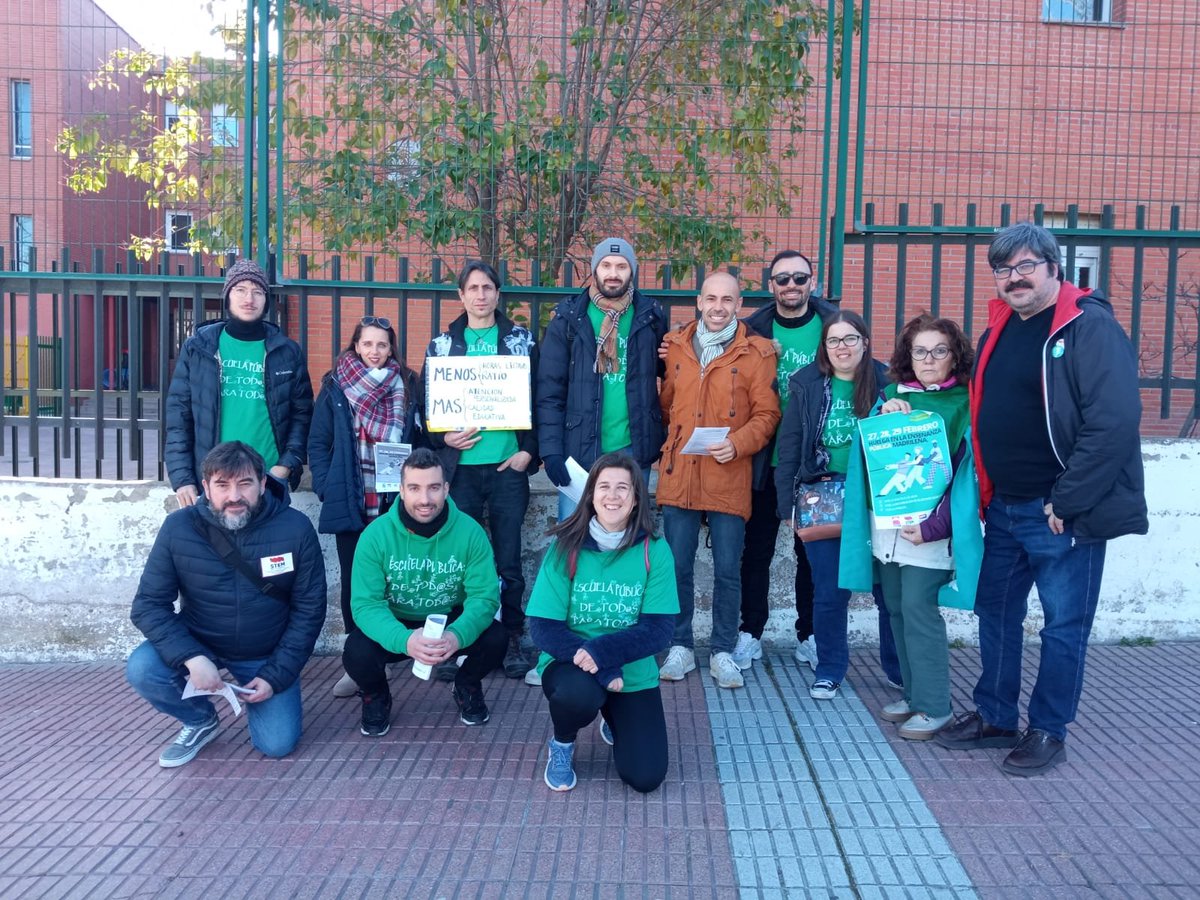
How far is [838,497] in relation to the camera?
15.8 ft

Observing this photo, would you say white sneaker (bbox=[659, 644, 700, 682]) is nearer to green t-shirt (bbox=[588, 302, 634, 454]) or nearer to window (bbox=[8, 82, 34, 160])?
green t-shirt (bbox=[588, 302, 634, 454])

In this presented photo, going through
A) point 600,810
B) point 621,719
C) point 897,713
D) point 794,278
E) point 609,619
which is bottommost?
point 600,810

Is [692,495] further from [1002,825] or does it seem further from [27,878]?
[27,878]

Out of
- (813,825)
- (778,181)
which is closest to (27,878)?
Answer: (813,825)

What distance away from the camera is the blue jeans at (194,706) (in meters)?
4.31

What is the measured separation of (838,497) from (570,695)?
1.68 metres

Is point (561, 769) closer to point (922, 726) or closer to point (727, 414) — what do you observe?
point (922, 726)

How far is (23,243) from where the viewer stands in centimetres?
618

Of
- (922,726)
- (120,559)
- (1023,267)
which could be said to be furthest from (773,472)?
(120,559)

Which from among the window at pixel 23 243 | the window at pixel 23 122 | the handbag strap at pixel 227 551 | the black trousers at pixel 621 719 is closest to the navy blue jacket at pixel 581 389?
the black trousers at pixel 621 719

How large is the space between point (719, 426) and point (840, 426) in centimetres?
58

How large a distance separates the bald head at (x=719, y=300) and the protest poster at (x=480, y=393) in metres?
0.98

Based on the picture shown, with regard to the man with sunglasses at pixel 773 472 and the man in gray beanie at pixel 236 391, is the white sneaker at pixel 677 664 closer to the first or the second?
the man with sunglasses at pixel 773 472

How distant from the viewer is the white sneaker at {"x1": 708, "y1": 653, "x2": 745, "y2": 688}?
512 centimetres
